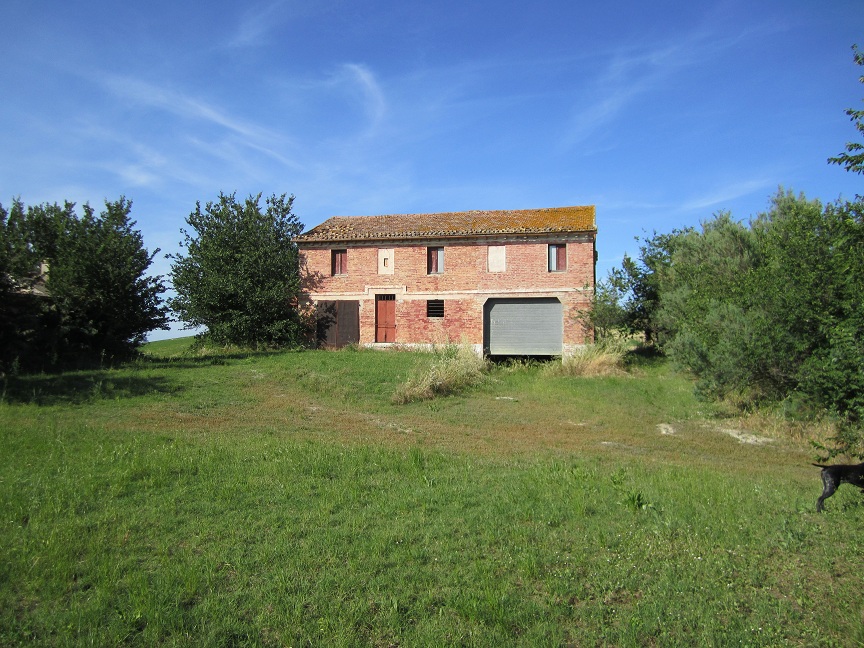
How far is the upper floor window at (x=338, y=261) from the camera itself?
26047 millimetres

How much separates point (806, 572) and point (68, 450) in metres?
8.82

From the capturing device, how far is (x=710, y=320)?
13.1 metres

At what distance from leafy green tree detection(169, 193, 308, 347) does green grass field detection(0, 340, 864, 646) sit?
14.7 metres

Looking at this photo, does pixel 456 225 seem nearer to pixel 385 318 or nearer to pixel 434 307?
pixel 434 307

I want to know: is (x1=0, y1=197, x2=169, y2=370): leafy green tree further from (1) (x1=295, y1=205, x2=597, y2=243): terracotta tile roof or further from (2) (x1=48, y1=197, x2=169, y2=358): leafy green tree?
(1) (x1=295, y1=205, x2=597, y2=243): terracotta tile roof

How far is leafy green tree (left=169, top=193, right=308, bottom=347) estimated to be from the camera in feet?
81.4

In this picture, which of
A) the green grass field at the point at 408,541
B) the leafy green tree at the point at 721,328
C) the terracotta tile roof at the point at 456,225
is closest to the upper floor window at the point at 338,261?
the terracotta tile roof at the point at 456,225

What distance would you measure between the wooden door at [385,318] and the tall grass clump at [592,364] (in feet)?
25.5

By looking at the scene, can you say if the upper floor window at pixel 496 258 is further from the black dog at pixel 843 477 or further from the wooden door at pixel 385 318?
the black dog at pixel 843 477

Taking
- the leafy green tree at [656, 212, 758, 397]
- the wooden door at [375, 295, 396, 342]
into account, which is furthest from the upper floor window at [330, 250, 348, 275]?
the leafy green tree at [656, 212, 758, 397]

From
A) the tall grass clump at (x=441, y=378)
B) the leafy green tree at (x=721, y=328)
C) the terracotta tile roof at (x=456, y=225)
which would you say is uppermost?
the terracotta tile roof at (x=456, y=225)

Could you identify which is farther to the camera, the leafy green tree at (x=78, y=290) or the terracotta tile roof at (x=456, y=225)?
the terracotta tile roof at (x=456, y=225)

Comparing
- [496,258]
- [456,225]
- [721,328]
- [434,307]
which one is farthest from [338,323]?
[721,328]

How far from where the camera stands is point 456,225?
25.3 m
